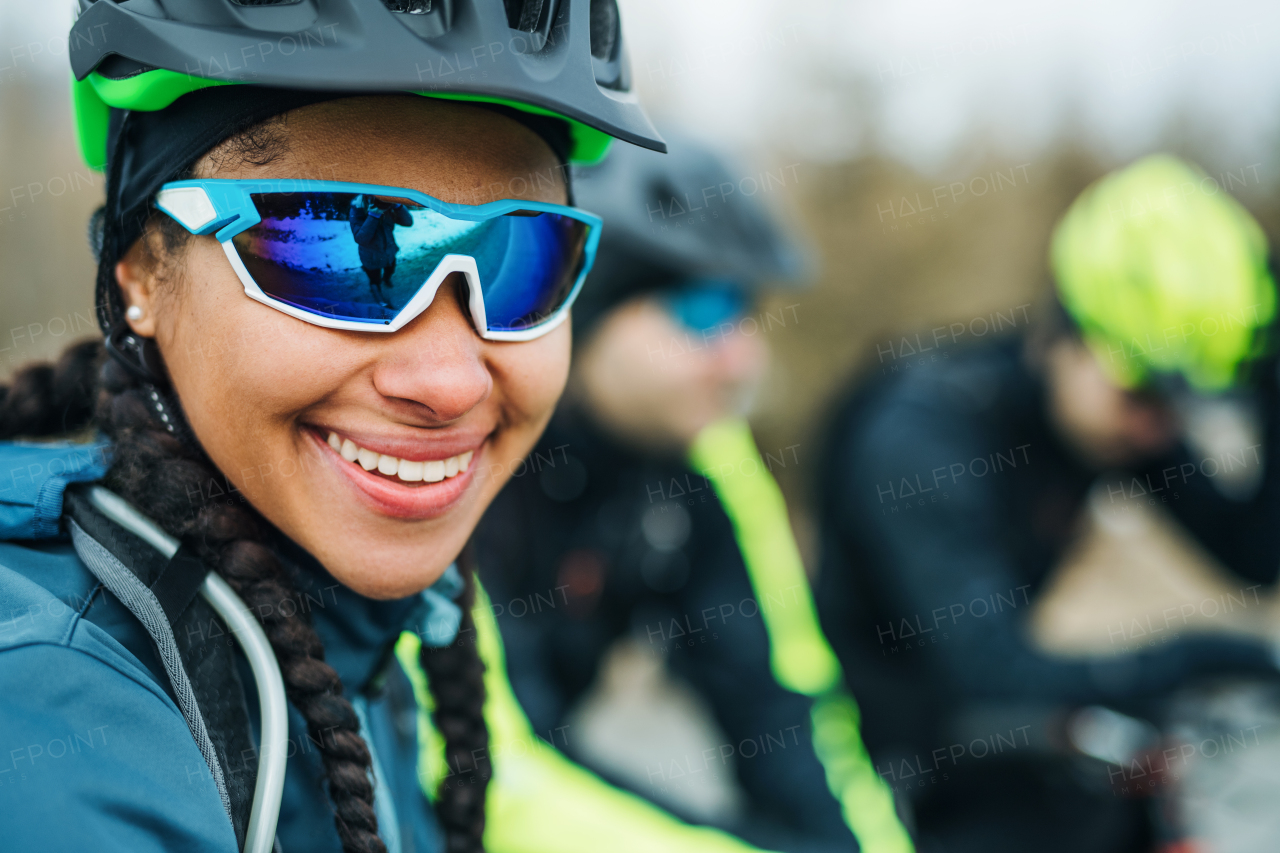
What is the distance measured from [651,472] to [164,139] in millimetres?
2671

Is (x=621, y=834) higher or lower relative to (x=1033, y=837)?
higher

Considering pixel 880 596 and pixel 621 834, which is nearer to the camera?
pixel 621 834

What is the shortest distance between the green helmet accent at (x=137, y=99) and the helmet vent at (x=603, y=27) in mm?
178

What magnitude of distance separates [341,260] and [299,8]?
35 cm

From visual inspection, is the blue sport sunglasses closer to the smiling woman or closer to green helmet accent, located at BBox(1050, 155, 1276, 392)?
the smiling woman

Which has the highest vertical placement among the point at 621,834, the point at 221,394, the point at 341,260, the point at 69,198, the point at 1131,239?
the point at 341,260

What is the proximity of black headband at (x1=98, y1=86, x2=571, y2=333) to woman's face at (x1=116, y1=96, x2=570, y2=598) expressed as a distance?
0.03 meters

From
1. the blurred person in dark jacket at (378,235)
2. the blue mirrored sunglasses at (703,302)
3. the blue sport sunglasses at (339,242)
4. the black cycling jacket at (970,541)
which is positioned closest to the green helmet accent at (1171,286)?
the black cycling jacket at (970,541)

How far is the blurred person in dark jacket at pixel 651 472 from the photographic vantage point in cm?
346

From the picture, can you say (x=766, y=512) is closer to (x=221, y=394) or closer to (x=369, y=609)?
(x=369, y=609)

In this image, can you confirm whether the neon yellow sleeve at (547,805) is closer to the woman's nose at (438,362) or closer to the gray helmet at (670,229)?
the woman's nose at (438,362)

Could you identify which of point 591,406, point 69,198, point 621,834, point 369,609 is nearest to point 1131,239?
point 591,406

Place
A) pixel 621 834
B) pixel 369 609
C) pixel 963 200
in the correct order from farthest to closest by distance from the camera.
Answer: pixel 963 200
pixel 621 834
pixel 369 609

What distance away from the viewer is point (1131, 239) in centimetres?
341
